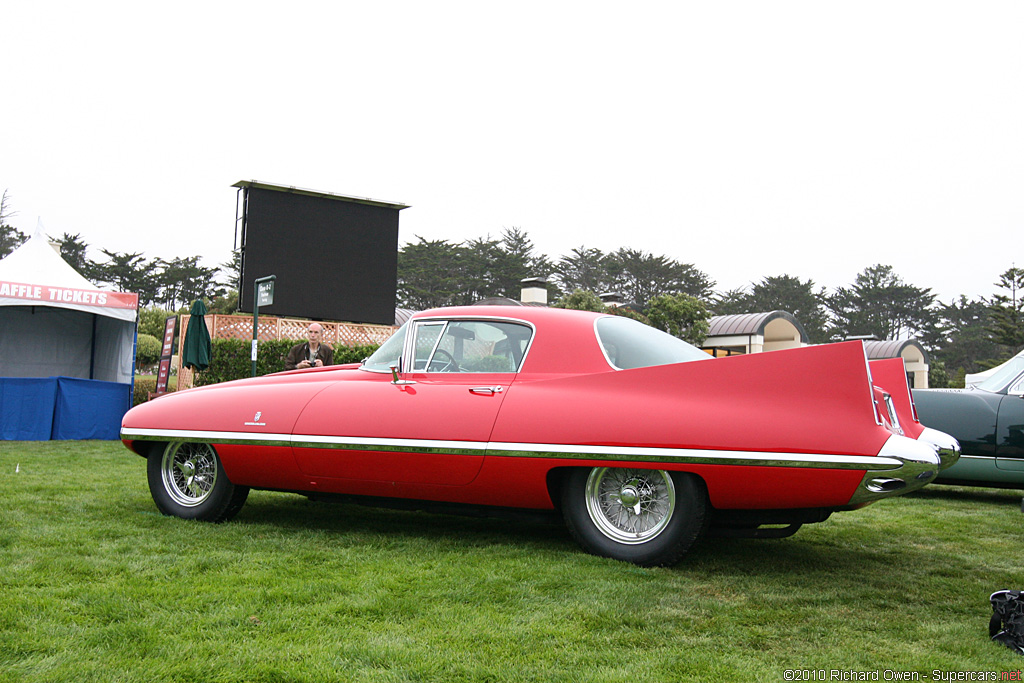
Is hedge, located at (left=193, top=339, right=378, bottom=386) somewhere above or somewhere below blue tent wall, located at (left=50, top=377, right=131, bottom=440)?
above

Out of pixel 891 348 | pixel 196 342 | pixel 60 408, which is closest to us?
pixel 60 408

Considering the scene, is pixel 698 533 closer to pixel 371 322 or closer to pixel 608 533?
pixel 608 533

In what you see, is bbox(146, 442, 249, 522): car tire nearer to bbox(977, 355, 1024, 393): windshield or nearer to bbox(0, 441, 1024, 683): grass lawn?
bbox(0, 441, 1024, 683): grass lawn

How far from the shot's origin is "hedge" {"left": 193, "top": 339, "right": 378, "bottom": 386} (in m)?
17.1

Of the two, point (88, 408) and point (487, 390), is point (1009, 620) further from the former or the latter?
point (88, 408)

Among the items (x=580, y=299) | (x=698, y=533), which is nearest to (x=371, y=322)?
(x=580, y=299)

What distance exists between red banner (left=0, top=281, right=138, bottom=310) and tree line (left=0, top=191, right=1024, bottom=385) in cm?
3299

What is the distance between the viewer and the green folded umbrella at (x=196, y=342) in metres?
12.8

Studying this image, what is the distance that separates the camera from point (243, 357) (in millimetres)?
17297

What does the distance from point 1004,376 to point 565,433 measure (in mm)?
6187

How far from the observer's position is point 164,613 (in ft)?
10.4

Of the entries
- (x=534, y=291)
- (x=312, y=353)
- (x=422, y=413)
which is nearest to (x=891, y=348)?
(x=534, y=291)

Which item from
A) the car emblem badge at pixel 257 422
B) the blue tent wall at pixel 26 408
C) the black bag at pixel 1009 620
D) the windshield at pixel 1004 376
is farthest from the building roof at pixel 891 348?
the black bag at pixel 1009 620

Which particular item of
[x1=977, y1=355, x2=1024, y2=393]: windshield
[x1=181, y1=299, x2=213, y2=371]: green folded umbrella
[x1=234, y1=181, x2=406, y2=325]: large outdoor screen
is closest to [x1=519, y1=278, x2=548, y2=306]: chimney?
[x1=234, y1=181, x2=406, y2=325]: large outdoor screen
